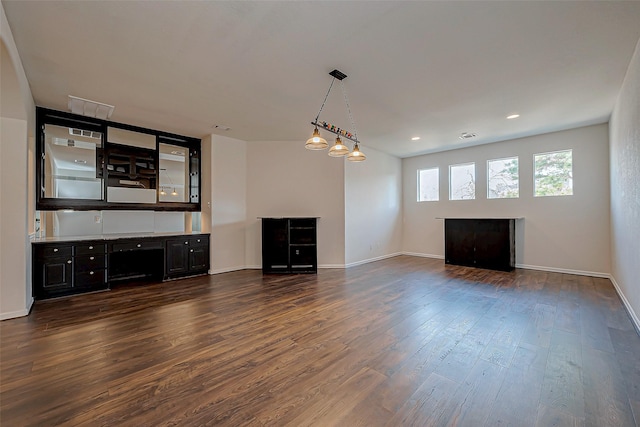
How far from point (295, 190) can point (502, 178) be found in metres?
4.88

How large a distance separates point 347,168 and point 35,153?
5.40m

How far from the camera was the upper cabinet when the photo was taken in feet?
14.0

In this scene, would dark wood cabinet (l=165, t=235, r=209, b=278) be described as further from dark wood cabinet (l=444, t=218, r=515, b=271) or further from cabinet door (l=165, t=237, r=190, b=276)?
dark wood cabinet (l=444, t=218, r=515, b=271)

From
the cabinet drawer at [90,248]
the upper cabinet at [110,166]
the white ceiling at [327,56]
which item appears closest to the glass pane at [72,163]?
the upper cabinet at [110,166]

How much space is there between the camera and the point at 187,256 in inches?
207

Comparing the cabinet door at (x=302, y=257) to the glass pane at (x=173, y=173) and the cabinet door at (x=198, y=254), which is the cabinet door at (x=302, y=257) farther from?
the glass pane at (x=173, y=173)

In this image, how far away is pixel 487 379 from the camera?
78.2 inches

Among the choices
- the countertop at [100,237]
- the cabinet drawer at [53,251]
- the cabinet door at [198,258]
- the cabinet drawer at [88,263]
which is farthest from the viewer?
the cabinet door at [198,258]

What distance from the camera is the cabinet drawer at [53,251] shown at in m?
3.76

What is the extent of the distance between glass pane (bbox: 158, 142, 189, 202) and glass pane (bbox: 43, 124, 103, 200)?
100cm

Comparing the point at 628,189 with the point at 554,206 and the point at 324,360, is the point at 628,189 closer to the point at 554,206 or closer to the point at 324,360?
the point at 554,206

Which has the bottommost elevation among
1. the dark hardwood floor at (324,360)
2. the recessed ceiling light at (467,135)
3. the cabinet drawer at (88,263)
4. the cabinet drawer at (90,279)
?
the dark hardwood floor at (324,360)

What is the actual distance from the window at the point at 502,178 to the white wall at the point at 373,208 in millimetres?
2308

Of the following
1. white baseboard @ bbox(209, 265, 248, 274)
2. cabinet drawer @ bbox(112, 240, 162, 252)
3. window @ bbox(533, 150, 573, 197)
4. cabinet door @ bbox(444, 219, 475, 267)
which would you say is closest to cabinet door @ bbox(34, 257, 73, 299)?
cabinet drawer @ bbox(112, 240, 162, 252)
